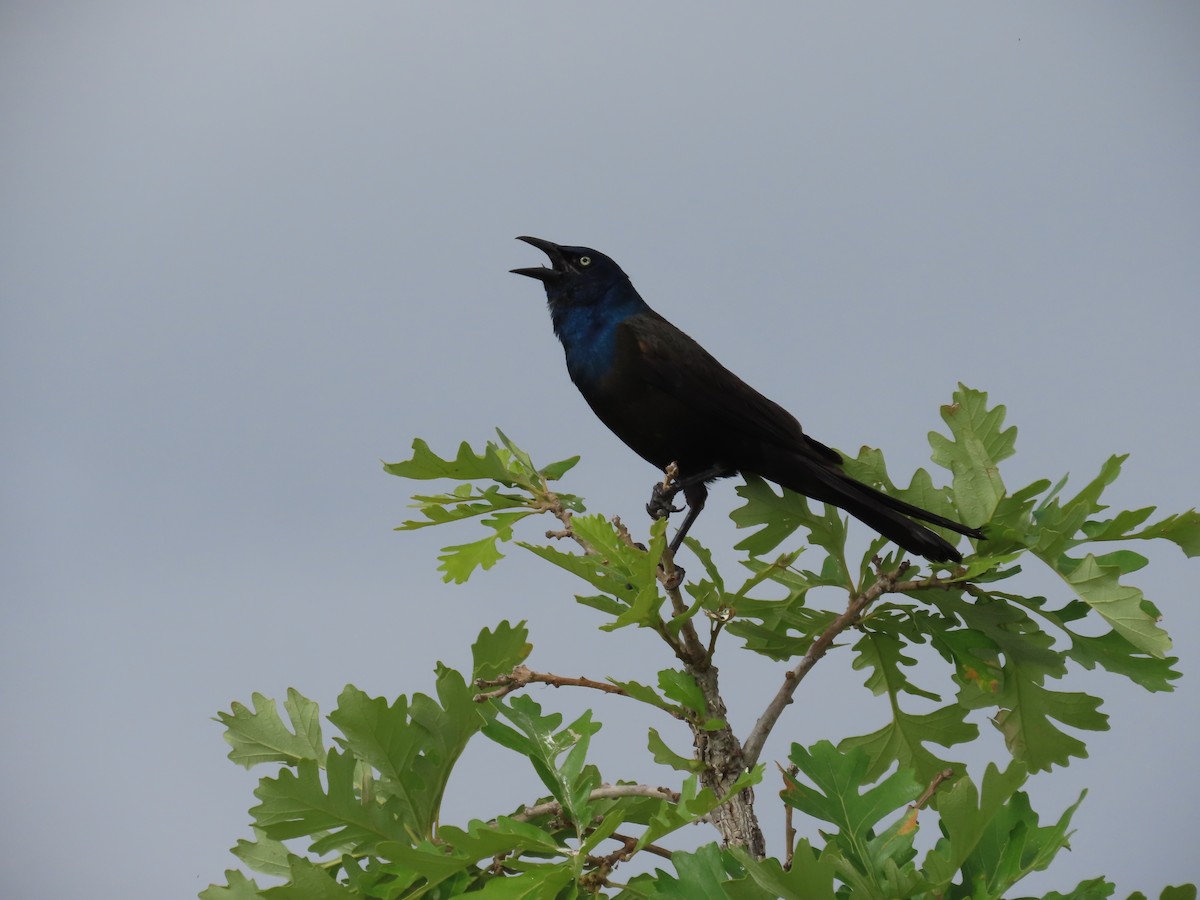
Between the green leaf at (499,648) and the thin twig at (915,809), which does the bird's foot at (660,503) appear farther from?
the thin twig at (915,809)

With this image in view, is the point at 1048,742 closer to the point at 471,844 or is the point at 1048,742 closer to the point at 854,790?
the point at 854,790

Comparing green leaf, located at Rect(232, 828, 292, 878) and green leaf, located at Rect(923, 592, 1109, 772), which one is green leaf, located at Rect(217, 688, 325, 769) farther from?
green leaf, located at Rect(923, 592, 1109, 772)

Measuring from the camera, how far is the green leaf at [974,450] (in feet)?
A: 10.5

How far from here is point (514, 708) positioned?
2797 mm

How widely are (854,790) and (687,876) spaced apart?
16.9 inches

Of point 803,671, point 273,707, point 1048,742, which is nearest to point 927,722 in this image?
point 1048,742

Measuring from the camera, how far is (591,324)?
479cm

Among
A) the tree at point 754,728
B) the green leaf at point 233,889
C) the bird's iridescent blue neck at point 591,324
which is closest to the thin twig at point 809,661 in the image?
the tree at point 754,728

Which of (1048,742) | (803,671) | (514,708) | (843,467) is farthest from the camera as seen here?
(843,467)

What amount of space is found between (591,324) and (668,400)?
0.56 m

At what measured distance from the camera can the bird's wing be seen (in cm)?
420

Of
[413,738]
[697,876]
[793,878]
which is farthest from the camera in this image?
[413,738]

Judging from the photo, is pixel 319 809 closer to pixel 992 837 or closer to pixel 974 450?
pixel 992 837

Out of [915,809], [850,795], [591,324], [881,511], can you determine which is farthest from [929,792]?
[591,324]
